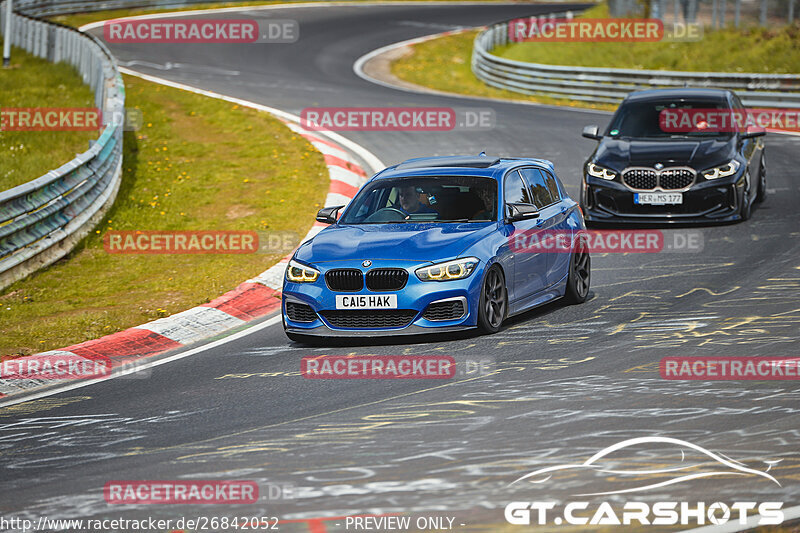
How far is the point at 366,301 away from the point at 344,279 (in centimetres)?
28

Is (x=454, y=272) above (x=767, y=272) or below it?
above

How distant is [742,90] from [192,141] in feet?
43.5

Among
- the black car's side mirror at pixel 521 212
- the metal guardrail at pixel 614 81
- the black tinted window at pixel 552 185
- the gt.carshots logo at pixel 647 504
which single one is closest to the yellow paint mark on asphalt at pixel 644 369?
the gt.carshots logo at pixel 647 504

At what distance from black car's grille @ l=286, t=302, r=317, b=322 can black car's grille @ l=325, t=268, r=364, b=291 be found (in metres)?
0.28

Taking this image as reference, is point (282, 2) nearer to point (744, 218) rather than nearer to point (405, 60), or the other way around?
point (405, 60)

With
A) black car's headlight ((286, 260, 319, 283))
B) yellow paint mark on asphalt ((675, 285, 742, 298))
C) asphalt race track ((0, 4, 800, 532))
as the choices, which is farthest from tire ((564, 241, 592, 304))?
black car's headlight ((286, 260, 319, 283))

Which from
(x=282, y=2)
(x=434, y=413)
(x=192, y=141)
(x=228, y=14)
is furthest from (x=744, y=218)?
(x=282, y=2)

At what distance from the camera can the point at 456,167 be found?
1153 cm

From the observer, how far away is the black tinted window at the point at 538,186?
11766mm

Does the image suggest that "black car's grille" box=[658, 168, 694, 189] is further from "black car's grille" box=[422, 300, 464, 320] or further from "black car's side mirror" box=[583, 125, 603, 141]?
"black car's grille" box=[422, 300, 464, 320]

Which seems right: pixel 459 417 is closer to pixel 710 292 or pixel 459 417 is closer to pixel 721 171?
pixel 710 292

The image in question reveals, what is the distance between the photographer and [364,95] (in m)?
28.4

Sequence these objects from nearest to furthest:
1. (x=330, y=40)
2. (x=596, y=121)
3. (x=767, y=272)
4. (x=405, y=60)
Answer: (x=767, y=272) → (x=596, y=121) → (x=405, y=60) → (x=330, y=40)

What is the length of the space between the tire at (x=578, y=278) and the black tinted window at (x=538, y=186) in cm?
58
